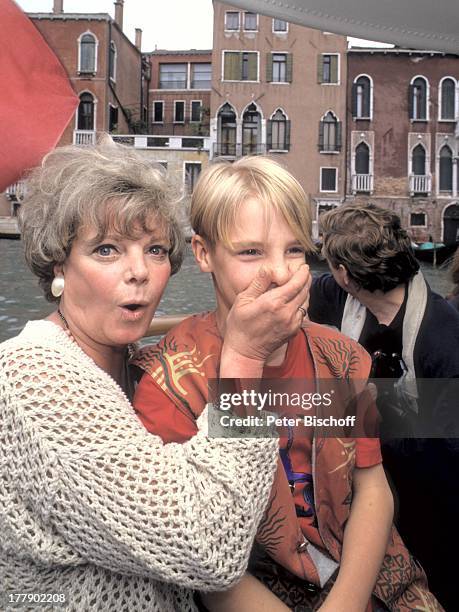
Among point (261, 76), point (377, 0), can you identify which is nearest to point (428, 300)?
point (377, 0)

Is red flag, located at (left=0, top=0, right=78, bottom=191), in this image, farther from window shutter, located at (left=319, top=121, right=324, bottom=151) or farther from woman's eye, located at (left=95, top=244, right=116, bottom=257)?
window shutter, located at (left=319, top=121, right=324, bottom=151)

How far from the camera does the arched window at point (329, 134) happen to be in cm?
1311

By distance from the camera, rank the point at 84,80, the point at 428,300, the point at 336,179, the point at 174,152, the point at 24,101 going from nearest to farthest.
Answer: the point at 24,101, the point at 428,300, the point at 174,152, the point at 84,80, the point at 336,179

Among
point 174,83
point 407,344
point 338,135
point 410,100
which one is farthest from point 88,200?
point 174,83

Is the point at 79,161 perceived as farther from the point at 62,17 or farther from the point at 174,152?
the point at 62,17

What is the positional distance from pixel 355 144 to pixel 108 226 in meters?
13.9

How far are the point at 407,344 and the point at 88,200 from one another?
56cm

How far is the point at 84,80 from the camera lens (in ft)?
40.9

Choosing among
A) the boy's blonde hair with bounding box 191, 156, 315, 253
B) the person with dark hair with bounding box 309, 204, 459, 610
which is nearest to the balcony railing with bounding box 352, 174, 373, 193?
the person with dark hair with bounding box 309, 204, 459, 610

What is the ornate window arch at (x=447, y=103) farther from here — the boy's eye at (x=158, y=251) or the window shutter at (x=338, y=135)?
the boy's eye at (x=158, y=251)

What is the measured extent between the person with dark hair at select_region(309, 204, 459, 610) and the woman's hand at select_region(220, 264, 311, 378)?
1.49 ft

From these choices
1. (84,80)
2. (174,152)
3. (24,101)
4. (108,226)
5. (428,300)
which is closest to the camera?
(108,226)

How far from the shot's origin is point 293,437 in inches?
20.3

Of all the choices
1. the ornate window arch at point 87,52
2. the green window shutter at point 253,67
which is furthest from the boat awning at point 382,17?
the green window shutter at point 253,67
